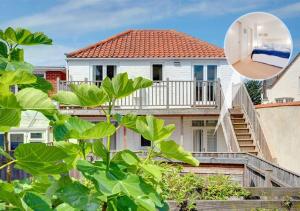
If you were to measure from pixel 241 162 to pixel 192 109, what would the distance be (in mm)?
8077

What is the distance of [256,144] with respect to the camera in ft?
45.4

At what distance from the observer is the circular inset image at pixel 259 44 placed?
19.8 ft

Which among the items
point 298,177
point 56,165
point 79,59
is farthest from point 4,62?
point 79,59

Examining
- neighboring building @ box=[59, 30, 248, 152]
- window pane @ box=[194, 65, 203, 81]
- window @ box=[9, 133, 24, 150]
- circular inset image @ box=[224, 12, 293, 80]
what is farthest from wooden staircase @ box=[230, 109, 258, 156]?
window @ box=[9, 133, 24, 150]

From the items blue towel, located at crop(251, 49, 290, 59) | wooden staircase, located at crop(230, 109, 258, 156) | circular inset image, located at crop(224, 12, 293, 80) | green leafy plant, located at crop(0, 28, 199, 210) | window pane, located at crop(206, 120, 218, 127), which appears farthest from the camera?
window pane, located at crop(206, 120, 218, 127)

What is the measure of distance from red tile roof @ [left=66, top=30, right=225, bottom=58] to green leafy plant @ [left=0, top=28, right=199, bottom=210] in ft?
62.2

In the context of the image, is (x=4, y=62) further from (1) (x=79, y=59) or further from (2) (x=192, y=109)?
(1) (x=79, y=59)

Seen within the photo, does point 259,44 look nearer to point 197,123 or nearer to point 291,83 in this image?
point 197,123

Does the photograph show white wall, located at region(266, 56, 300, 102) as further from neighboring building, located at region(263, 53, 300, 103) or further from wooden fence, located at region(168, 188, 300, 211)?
wooden fence, located at region(168, 188, 300, 211)

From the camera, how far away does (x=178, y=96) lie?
17.9 meters

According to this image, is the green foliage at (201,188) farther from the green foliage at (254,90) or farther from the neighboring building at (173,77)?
the green foliage at (254,90)

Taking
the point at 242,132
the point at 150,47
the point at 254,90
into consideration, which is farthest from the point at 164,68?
the point at 254,90

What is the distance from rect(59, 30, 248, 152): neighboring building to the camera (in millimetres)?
17516

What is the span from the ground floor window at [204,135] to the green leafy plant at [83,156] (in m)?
18.1
